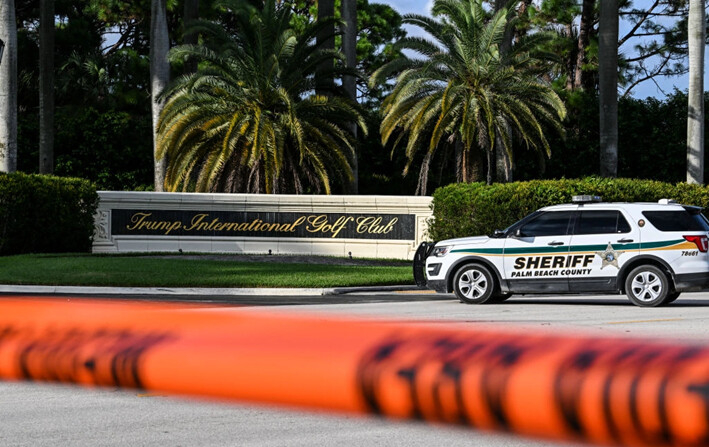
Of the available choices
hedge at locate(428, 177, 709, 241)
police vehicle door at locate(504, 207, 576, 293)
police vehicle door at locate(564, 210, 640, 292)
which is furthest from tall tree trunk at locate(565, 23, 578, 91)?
police vehicle door at locate(564, 210, 640, 292)

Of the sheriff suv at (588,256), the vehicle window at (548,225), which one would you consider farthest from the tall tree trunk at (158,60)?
the vehicle window at (548,225)

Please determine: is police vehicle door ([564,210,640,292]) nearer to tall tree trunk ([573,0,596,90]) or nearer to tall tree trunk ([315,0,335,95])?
tall tree trunk ([315,0,335,95])

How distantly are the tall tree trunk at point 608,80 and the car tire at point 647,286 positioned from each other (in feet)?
52.1

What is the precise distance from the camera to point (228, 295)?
1873 centimetres

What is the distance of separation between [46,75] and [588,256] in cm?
2421

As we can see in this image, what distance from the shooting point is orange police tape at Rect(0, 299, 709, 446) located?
0.86 meters

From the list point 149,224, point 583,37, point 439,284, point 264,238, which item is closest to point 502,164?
point 264,238

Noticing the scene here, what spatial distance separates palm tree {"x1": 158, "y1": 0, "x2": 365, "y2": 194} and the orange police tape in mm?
29108

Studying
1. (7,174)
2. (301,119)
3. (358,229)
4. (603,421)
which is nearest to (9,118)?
(7,174)

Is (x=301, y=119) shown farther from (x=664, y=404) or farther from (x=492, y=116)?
(x=664, y=404)

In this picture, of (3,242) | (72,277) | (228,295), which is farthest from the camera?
(3,242)

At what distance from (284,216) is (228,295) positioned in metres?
11.6

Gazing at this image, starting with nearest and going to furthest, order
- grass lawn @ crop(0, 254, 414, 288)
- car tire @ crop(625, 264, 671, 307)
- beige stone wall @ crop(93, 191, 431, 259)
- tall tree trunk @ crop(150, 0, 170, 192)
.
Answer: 1. car tire @ crop(625, 264, 671, 307)
2. grass lawn @ crop(0, 254, 414, 288)
3. beige stone wall @ crop(93, 191, 431, 259)
4. tall tree trunk @ crop(150, 0, 170, 192)

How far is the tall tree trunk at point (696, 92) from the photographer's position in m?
30.0
